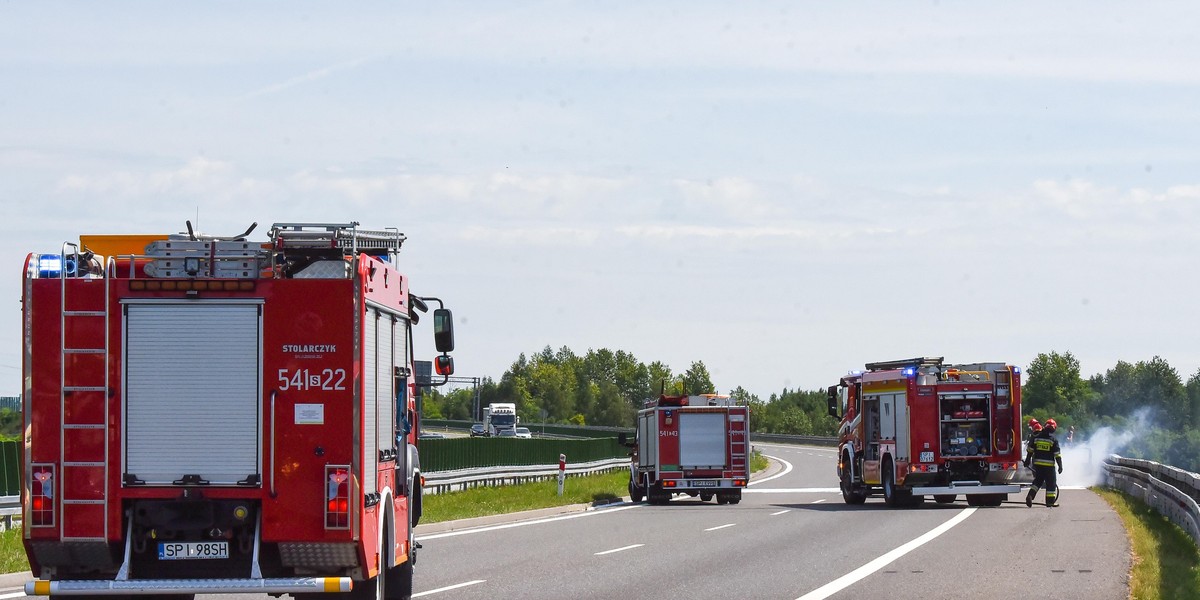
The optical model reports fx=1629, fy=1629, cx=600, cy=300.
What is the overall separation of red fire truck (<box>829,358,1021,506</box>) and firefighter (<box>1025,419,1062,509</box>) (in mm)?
450

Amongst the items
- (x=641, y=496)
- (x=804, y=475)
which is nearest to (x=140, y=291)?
(x=641, y=496)

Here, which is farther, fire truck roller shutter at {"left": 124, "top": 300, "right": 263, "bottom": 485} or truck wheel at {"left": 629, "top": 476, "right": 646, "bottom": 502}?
truck wheel at {"left": 629, "top": 476, "right": 646, "bottom": 502}

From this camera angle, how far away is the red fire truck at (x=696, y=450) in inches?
1516

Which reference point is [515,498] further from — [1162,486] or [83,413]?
[83,413]

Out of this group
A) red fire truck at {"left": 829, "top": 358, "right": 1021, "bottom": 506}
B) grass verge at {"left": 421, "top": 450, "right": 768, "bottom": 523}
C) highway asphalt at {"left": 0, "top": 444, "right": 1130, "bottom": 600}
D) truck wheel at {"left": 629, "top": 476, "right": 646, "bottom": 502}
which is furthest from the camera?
truck wheel at {"left": 629, "top": 476, "right": 646, "bottom": 502}

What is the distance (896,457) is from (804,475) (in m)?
27.6

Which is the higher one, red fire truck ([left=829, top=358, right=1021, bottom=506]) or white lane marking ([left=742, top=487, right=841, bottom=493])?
red fire truck ([left=829, top=358, right=1021, bottom=506])

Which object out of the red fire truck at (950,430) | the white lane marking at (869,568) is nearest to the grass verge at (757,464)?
the red fire truck at (950,430)

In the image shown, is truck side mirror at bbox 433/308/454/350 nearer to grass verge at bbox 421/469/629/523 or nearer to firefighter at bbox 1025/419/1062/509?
grass verge at bbox 421/469/629/523

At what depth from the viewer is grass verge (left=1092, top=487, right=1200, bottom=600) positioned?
15289 millimetres

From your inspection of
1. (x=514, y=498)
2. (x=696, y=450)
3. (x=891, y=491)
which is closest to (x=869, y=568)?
(x=891, y=491)

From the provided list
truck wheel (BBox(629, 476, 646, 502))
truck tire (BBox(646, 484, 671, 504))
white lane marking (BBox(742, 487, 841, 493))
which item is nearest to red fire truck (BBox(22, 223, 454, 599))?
truck tire (BBox(646, 484, 671, 504))

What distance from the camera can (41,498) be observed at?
11336 mm

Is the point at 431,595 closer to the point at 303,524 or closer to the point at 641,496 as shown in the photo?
the point at 303,524
